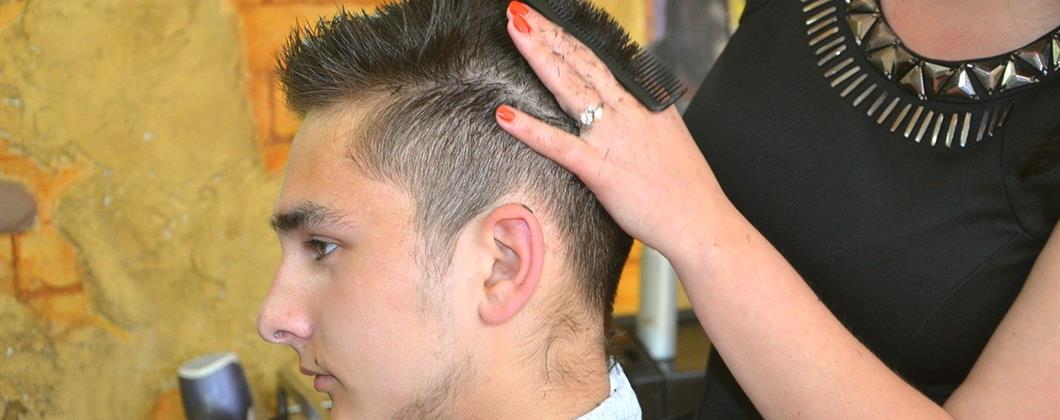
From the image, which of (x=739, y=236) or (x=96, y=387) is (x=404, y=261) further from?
(x=96, y=387)

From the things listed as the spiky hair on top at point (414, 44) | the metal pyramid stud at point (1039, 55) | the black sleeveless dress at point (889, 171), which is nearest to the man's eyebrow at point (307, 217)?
the spiky hair on top at point (414, 44)

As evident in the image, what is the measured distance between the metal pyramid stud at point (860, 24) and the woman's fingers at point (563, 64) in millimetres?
413

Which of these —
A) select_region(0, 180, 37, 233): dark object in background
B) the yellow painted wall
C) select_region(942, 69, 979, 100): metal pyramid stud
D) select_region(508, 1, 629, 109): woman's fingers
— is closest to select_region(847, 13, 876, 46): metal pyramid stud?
select_region(942, 69, 979, 100): metal pyramid stud

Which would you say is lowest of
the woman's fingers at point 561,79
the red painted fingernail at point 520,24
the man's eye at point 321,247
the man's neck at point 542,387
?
the man's neck at point 542,387

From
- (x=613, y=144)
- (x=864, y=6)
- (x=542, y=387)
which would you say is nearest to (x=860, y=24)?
(x=864, y=6)

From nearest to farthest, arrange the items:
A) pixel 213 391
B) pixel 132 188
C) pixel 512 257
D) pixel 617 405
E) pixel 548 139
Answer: pixel 548 139, pixel 512 257, pixel 617 405, pixel 213 391, pixel 132 188

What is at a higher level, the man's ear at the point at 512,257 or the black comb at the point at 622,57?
the black comb at the point at 622,57

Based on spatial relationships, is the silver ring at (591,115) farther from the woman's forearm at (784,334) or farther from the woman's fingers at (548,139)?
the woman's forearm at (784,334)

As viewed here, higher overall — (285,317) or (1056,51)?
(1056,51)

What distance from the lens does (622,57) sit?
3.44ft

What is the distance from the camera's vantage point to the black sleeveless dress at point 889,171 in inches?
42.2

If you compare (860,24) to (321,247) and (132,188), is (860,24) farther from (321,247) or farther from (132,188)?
(132,188)

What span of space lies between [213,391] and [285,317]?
0.70 metres

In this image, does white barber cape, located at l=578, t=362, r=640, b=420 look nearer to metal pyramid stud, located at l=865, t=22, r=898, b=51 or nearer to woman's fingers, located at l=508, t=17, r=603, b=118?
woman's fingers, located at l=508, t=17, r=603, b=118
